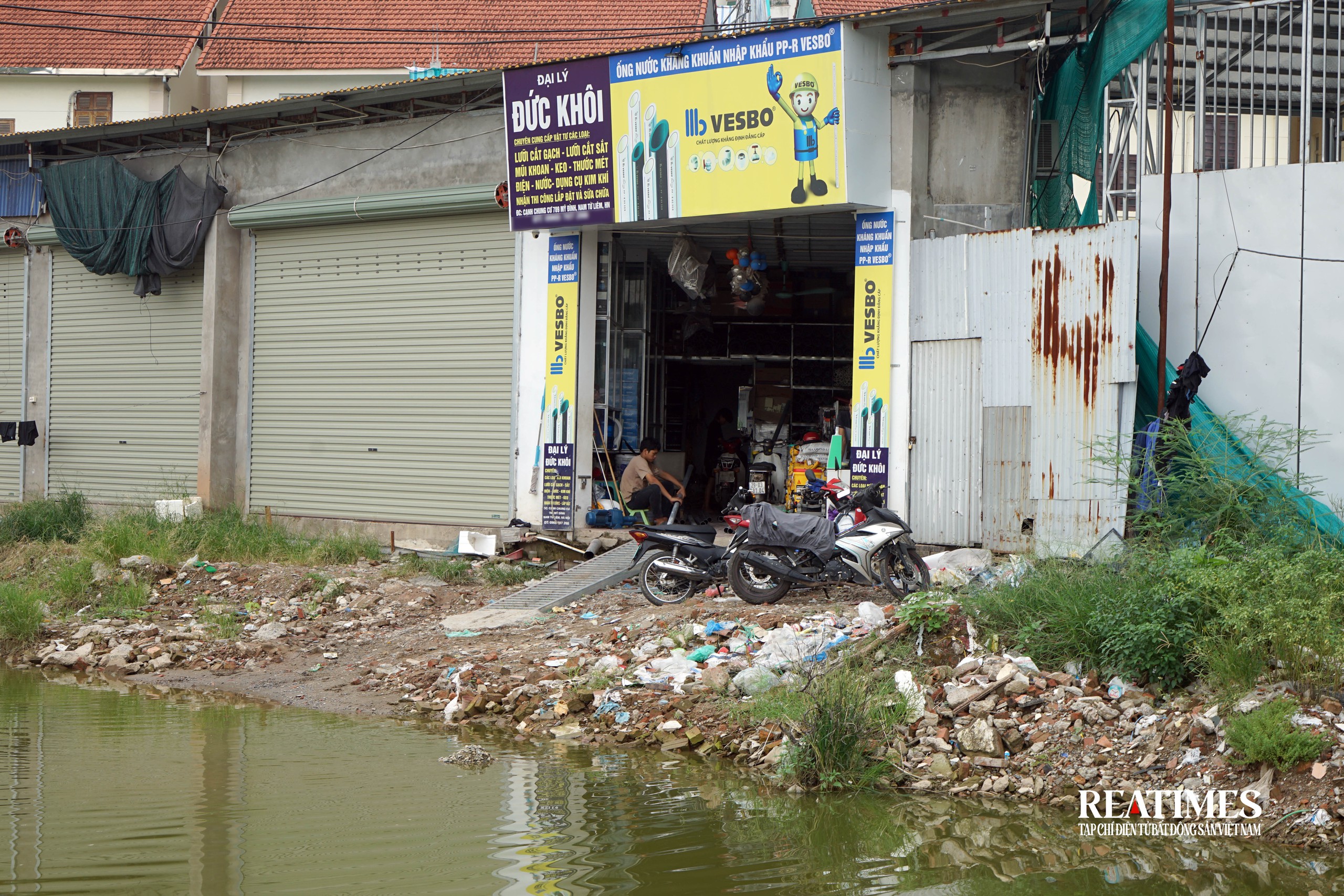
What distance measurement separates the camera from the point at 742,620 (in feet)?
32.3

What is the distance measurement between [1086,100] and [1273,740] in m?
7.28

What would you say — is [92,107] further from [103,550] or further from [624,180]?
[624,180]

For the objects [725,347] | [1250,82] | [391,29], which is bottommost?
[725,347]

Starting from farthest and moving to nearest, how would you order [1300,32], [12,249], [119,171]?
[12,249] < [119,171] < [1300,32]

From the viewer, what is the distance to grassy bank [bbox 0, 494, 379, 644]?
12.4m

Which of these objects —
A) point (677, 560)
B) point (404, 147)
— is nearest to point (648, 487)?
point (677, 560)

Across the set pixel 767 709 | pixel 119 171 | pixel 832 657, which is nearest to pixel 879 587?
pixel 832 657

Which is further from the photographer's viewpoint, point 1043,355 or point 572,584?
point 572,584

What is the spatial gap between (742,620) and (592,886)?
4.60 meters

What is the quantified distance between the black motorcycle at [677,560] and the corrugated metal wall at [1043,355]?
2496mm

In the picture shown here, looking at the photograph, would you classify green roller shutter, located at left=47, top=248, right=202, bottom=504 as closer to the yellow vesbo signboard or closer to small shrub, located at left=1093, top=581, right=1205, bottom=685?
the yellow vesbo signboard

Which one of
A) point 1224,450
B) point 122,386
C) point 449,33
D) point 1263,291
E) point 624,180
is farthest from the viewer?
point 449,33

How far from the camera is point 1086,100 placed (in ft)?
38.2

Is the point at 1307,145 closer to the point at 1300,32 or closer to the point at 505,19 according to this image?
the point at 1300,32
